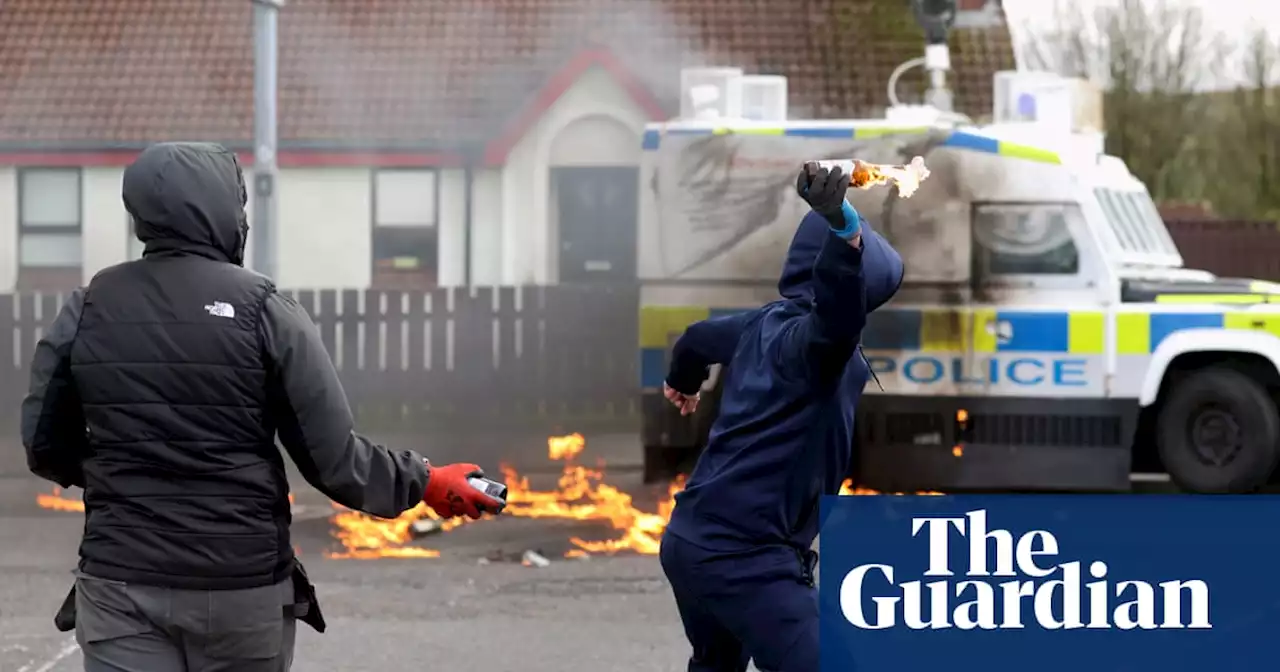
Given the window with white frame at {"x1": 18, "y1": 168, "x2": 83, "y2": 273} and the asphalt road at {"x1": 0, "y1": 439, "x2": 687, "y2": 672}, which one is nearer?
the asphalt road at {"x1": 0, "y1": 439, "x2": 687, "y2": 672}

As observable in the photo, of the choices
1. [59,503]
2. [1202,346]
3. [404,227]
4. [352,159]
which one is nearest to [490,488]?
[1202,346]

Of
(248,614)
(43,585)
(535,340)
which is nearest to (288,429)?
(248,614)

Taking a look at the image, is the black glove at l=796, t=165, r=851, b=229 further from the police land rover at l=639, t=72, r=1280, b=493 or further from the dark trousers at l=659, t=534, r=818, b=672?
the police land rover at l=639, t=72, r=1280, b=493

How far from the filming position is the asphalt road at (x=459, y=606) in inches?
292

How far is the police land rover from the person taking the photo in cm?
1073

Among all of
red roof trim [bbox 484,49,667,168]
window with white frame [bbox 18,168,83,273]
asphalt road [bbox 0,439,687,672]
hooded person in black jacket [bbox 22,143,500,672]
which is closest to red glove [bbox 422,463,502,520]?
hooded person in black jacket [bbox 22,143,500,672]

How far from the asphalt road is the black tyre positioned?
3.17 metres

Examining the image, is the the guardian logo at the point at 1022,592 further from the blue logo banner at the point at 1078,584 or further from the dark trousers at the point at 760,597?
the dark trousers at the point at 760,597

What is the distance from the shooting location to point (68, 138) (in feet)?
68.6

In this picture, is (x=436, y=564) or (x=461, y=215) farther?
(x=461, y=215)

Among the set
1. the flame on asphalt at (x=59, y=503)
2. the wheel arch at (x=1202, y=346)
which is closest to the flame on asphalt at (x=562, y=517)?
the flame on asphalt at (x=59, y=503)

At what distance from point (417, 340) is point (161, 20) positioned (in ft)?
21.2

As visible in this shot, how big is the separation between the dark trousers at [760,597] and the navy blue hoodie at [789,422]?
0.12 feet

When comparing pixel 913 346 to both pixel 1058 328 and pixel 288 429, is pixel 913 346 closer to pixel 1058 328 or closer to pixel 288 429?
pixel 1058 328
